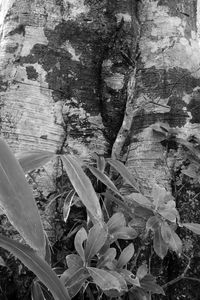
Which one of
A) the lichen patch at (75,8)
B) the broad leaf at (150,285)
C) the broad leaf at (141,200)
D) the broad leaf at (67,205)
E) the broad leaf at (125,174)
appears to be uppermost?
the lichen patch at (75,8)

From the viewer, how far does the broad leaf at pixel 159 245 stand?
1.02m

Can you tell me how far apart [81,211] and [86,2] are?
895 millimetres

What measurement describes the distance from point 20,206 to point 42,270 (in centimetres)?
18

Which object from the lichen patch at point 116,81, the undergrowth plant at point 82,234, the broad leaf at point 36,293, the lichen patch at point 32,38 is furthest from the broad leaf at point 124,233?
the lichen patch at point 32,38

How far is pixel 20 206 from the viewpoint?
2.02 ft

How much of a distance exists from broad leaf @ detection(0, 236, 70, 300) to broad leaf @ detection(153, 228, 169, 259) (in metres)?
0.34

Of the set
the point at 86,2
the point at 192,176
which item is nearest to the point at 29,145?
the point at 192,176

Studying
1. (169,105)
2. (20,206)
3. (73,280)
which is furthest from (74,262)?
(169,105)

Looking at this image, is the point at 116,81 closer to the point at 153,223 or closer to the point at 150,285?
the point at 153,223

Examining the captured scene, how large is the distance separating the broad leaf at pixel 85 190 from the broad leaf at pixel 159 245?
0.23 meters

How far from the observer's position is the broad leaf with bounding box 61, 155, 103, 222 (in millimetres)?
820

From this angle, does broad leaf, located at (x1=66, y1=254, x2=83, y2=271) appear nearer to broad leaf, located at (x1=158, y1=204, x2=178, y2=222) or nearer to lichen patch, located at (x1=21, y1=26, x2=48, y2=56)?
broad leaf, located at (x1=158, y1=204, x2=178, y2=222)

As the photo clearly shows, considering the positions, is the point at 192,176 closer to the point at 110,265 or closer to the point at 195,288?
the point at 195,288

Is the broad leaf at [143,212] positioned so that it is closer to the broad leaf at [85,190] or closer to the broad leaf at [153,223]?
the broad leaf at [153,223]
